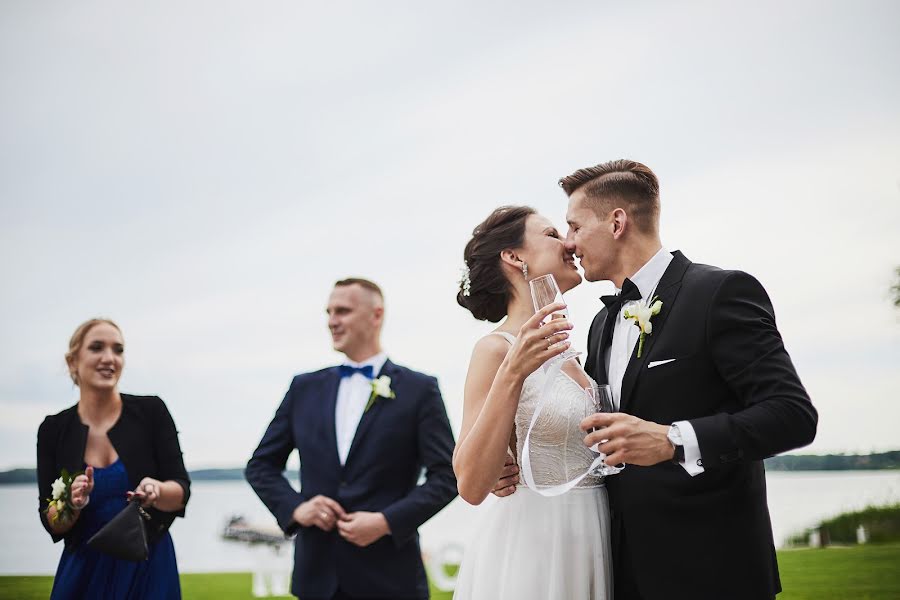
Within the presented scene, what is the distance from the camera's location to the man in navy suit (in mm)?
4609

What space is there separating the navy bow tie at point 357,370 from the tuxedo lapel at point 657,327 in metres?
2.62

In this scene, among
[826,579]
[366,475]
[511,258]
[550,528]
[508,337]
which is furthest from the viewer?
[826,579]

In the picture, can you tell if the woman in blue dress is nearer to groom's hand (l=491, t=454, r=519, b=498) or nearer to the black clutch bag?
the black clutch bag

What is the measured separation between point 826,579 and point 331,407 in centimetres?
453

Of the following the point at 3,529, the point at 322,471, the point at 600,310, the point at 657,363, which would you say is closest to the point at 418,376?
the point at 322,471

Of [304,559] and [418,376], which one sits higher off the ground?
[418,376]

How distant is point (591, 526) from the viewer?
2.80m

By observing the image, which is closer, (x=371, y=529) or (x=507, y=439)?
(x=507, y=439)

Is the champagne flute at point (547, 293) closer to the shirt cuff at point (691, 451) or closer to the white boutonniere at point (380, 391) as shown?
the shirt cuff at point (691, 451)

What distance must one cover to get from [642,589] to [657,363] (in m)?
0.70

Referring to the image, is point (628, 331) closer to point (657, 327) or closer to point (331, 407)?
point (657, 327)

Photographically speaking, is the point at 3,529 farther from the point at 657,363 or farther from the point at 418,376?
the point at 657,363

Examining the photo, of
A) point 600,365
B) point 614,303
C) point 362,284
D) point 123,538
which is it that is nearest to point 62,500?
point 123,538

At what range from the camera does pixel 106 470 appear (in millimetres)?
4629
